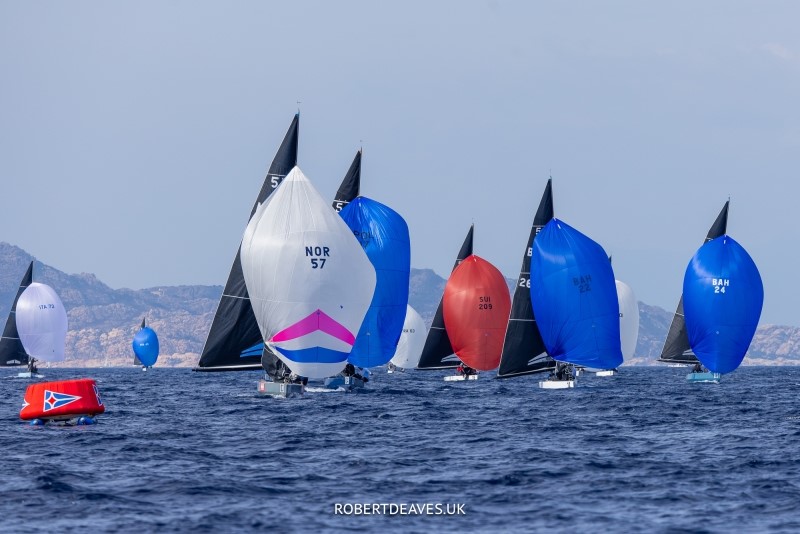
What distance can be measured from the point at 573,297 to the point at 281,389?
1493 cm

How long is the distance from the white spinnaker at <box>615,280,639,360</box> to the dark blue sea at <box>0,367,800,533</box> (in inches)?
2289

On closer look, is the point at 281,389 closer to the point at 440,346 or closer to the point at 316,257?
the point at 316,257

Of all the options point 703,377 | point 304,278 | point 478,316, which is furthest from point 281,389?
point 703,377

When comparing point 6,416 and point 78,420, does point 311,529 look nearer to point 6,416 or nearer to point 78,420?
point 78,420

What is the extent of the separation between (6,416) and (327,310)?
11.7 meters

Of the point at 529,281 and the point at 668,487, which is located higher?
the point at 529,281

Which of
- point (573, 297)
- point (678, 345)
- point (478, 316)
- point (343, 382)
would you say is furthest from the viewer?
point (678, 345)

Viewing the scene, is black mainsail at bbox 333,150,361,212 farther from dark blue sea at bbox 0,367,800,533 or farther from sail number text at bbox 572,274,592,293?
dark blue sea at bbox 0,367,800,533

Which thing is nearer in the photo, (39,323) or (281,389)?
(281,389)

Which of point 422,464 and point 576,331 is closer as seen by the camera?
point 422,464

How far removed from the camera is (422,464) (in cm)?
2712

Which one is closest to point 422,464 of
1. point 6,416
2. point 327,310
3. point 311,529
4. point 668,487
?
point 668,487

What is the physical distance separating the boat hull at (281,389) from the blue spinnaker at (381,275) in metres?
6.12

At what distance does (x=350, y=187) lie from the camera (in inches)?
2152
